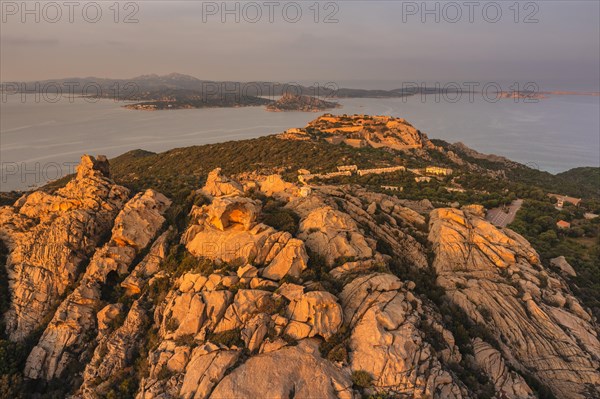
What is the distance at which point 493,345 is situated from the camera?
13.9 metres

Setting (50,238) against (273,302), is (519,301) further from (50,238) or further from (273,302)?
(50,238)

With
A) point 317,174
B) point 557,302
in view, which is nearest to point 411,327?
point 557,302

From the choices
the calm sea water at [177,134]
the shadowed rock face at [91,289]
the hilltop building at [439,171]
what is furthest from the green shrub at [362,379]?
the calm sea water at [177,134]

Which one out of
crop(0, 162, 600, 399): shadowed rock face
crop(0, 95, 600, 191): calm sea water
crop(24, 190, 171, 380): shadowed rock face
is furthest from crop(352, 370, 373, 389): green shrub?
crop(0, 95, 600, 191): calm sea water

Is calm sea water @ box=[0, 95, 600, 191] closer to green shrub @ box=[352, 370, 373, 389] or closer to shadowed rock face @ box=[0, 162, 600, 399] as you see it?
shadowed rock face @ box=[0, 162, 600, 399]

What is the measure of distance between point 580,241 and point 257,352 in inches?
1230

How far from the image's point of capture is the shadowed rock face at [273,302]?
10945mm

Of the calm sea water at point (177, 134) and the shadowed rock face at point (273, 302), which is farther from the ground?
the calm sea water at point (177, 134)

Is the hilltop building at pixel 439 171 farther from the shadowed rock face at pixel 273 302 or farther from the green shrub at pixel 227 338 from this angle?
the green shrub at pixel 227 338

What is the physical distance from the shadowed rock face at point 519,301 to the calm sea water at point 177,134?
2651 inches

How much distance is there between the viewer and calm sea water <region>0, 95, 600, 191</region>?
83062 millimetres

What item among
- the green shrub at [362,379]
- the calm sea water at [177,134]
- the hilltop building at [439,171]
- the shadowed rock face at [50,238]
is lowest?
the green shrub at [362,379]

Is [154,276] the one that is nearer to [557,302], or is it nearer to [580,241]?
[557,302]

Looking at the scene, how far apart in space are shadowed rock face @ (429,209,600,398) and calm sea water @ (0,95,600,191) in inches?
2651
